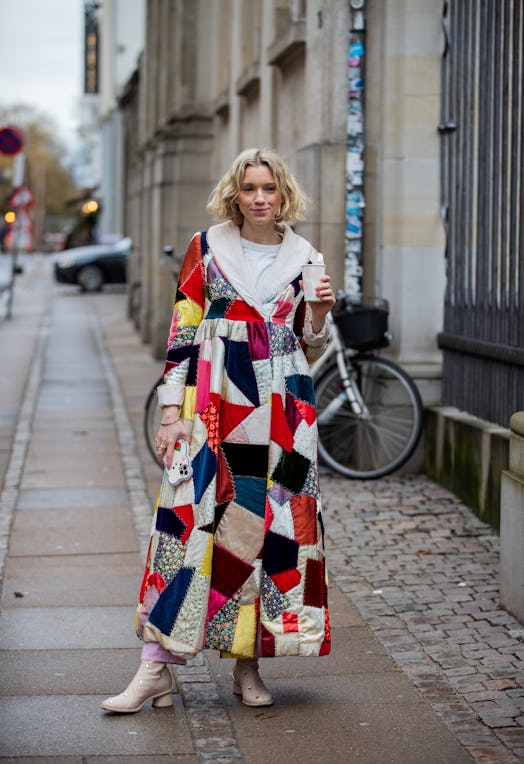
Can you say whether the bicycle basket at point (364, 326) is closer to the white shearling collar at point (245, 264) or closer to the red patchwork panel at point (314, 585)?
the white shearling collar at point (245, 264)

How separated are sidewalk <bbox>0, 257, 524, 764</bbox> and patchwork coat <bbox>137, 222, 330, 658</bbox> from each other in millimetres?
307

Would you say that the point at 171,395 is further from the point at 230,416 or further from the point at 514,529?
the point at 514,529

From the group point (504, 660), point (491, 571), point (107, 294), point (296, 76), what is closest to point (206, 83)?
point (296, 76)

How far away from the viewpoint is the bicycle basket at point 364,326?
9227mm

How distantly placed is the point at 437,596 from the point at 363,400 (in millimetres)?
3340

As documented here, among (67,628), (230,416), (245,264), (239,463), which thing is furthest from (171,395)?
(67,628)

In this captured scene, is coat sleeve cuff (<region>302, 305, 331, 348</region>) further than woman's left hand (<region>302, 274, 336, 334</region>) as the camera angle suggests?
Yes

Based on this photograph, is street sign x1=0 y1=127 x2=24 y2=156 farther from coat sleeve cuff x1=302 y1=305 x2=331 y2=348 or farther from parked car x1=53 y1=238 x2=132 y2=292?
coat sleeve cuff x1=302 y1=305 x2=331 y2=348

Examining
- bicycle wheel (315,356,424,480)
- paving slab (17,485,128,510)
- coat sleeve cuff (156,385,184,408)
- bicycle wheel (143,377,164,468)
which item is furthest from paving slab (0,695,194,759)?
bicycle wheel (143,377,164,468)

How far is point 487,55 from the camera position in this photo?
8570 mm

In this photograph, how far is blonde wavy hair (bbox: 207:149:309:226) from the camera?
15.6 feet

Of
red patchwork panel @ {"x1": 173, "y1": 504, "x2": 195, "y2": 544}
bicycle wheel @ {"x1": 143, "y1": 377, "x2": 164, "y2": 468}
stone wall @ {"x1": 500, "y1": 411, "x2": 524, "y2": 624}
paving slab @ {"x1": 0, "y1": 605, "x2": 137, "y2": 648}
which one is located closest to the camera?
red patchwork panel @ {"x1": 173, "y1": 504, "x2": 195, "y2": 544}

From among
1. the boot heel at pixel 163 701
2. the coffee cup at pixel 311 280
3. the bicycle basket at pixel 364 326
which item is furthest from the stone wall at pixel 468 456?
the coffee cup at pixel 311 280

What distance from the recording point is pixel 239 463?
4711 mm
